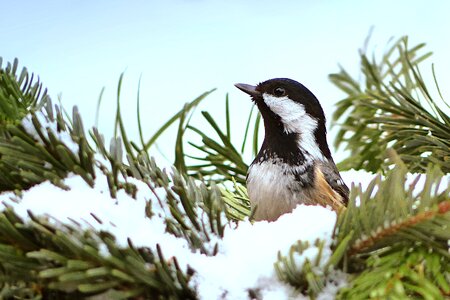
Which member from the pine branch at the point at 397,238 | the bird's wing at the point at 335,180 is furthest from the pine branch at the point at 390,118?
the pine branch at the point at 397,238

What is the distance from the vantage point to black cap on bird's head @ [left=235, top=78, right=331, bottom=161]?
94.9 inches

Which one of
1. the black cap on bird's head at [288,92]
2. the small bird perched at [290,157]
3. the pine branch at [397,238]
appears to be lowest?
the pine branch at [397,238]

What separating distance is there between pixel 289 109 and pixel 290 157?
1.11ft

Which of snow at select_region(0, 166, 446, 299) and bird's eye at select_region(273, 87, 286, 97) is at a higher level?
bird's eye at select_region(273, 87, 286, 97)

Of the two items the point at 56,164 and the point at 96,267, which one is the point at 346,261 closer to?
the point at 96,267

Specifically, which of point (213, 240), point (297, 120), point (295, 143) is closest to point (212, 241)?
point (213, 240)

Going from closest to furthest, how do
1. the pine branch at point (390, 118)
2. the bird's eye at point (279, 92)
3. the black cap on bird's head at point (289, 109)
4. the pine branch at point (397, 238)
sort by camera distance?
the pine branch at point (397, 238), the pine branch at point (390, 118), the black cap on bird's head at point (289, 109), the bird's eye at point (279, 92)

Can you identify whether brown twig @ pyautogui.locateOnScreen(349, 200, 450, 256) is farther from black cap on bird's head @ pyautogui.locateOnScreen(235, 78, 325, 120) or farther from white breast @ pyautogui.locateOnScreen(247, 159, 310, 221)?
black cap on bird's head @ pyautogui.locateOnScreen(235, 78, 325, 120)

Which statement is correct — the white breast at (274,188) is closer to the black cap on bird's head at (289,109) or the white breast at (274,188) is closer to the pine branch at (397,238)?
the black cap on bird's head at (289,109)

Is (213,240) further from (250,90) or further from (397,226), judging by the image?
(250,90)

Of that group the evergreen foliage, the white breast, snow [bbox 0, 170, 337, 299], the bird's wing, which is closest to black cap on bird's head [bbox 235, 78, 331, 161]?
the bird's wing

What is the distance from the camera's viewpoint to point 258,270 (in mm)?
885

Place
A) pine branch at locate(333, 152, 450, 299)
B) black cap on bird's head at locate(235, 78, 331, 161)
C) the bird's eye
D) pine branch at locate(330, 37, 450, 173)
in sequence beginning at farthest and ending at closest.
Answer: the bird's eye
black cap on bird's head at locate(235, 78, 331, 161)
pine branch at locate(330, 37, 450, 173)
pine branch at locate(333, 152, 450, 299)

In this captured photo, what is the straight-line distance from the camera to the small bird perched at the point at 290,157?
1935mm
